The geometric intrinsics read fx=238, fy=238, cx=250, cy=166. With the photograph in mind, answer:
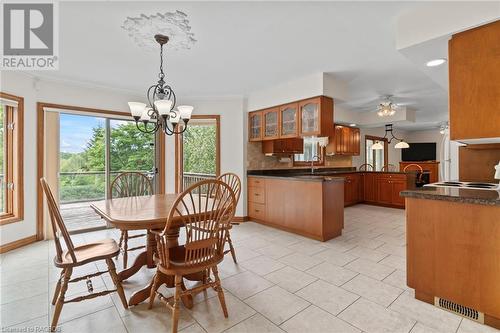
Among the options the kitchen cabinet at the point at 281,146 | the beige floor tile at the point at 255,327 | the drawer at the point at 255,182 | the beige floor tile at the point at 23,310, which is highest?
the kitchen cabinet at the point at 281,146

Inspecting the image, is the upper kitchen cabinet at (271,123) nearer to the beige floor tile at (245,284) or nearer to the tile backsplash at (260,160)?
the tile backsplash at (260,160)

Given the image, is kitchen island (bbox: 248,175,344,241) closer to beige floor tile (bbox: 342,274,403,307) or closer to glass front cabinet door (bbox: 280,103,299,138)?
glass front cabinet door (bbox: 280,103,299,138)

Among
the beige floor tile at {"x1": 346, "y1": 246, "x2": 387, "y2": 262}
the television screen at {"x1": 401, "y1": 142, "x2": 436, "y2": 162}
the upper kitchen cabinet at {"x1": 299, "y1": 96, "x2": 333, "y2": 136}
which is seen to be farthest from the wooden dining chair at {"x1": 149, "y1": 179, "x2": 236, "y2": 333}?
the television screen at {"x1": 401, "y1": 142, "x2": 436, "y2": 162}

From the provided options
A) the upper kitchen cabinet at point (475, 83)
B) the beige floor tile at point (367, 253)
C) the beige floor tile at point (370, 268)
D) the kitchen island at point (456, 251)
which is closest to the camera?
the kitchen island at point (456, 251)

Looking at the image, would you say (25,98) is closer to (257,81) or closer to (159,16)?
(159,16)

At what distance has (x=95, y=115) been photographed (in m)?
4.04

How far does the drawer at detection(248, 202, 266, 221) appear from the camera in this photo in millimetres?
4371

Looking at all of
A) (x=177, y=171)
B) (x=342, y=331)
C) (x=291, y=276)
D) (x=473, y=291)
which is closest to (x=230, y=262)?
(x=291, y=276)

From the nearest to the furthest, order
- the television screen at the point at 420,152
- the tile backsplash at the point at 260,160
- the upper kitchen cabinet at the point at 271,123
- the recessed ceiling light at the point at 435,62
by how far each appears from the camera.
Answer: the recessed ceiling light at the point at 435,62 → the upper kitchen cabinet at the point at 271,123 → the tile backsplash at the point at 260,160 → the television screen at the point at 420,152

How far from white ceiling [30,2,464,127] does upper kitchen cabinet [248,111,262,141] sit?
498 millimetres

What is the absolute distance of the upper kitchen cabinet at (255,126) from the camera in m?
4.56

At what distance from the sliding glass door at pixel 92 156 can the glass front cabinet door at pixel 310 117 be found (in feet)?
9.99

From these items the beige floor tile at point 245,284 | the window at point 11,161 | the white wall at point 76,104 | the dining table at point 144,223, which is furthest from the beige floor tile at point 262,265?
the window at point 11,161

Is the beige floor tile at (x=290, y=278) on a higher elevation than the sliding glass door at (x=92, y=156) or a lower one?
lower
